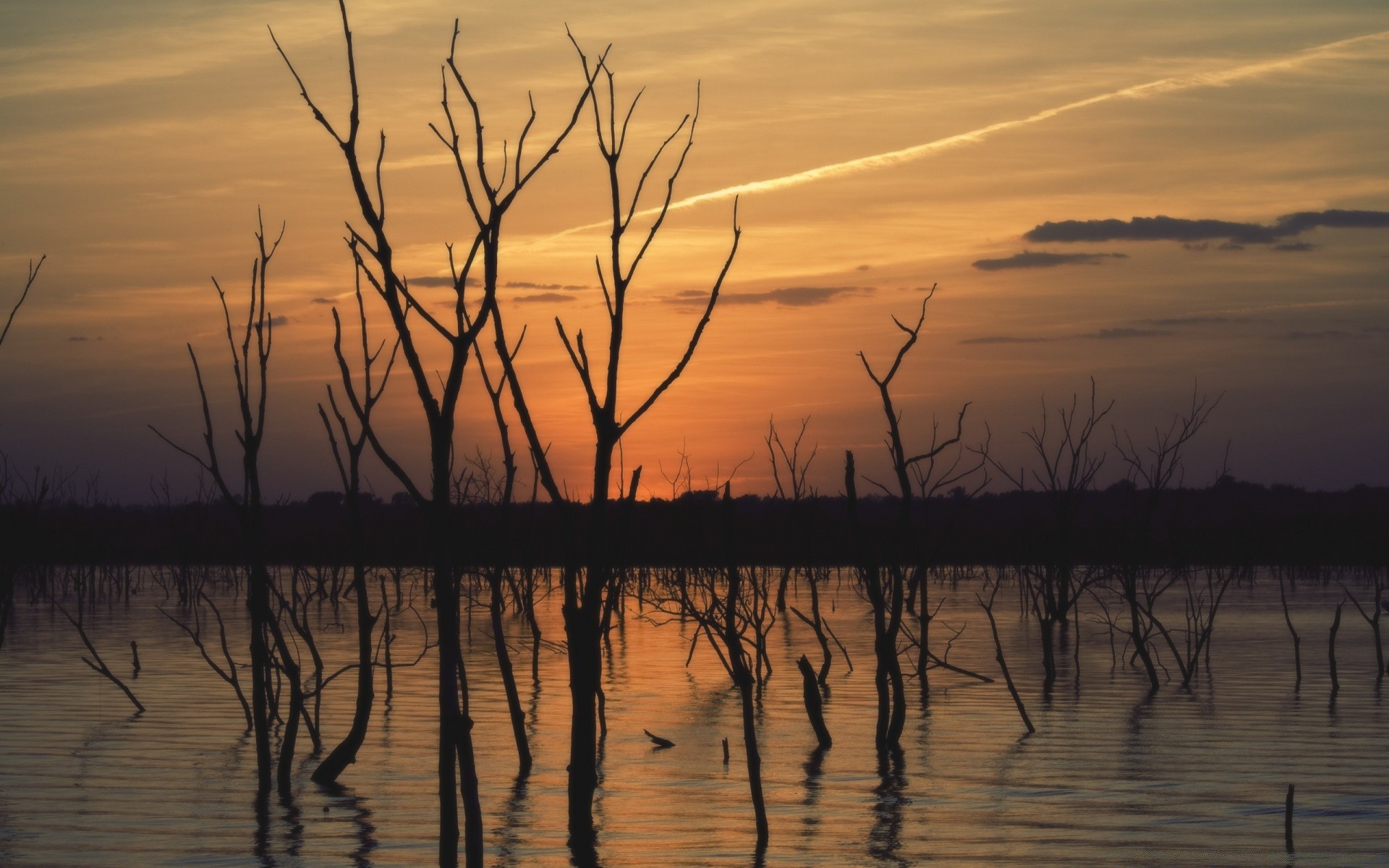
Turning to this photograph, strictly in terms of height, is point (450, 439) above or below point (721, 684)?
above

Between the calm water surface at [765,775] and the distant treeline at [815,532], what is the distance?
5.53 feet

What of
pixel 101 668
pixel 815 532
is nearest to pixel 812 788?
pixel 101 668

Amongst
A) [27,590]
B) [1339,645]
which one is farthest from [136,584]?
[1339,645]

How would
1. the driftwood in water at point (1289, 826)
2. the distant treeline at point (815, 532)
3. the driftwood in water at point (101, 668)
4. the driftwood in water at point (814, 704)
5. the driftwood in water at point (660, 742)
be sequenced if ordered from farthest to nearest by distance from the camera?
the distant treeline at point (815, 532) → the driftwood in water at point (660, 742) → the driftwood in water at point (814, 704) → the driftwood in water at point (101, 668) → the driftwood in water at point (1289, 826)

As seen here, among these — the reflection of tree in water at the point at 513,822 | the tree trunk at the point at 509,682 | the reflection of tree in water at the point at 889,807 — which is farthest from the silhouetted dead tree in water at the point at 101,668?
the reflection of tree in water at the point at 889,807

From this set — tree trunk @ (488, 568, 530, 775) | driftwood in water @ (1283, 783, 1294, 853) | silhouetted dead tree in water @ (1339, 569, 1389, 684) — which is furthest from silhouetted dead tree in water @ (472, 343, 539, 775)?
silhouetted dead tree in water @ (1339, 569, 1389, 684)

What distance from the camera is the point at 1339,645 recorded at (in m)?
19.8

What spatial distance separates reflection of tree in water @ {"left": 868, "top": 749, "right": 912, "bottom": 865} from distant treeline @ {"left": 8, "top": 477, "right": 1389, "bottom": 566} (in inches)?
64.5

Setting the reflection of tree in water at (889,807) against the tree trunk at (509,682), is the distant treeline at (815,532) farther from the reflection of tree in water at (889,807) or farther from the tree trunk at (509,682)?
the reflection of tree in water at (889,807)

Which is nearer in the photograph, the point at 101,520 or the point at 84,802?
the point at 84,802

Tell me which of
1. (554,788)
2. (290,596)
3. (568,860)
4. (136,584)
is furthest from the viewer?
(136,584)

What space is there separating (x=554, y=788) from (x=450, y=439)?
209 inches

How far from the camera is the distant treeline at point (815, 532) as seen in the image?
19703mm

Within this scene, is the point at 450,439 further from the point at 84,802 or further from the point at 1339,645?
the point at 1339,645
